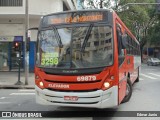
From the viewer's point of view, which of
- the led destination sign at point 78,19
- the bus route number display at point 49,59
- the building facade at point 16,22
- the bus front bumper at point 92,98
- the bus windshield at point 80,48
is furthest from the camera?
the building facade at point 16,22

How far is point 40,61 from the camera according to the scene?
1005cm

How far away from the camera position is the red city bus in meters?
9.23

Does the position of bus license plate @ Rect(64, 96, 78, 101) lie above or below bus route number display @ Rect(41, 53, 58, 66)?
below

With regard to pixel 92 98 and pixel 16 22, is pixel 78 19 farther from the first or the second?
pixel 16 22

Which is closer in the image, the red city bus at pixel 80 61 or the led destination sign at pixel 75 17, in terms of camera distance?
the red city bus at pixel 80 61

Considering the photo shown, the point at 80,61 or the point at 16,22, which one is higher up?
the point at 16,22

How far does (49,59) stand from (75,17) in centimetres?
135

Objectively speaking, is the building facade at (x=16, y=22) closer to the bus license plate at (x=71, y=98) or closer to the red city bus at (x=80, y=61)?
the red city bus at (x=80, y=61)

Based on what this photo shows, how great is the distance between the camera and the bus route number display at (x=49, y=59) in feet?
31.9

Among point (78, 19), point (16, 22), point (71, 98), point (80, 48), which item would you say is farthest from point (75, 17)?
point (16, 22)

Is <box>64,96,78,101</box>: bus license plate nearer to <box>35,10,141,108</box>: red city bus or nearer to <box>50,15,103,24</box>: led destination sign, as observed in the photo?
<box>35,10,141,108</box>: red city bus

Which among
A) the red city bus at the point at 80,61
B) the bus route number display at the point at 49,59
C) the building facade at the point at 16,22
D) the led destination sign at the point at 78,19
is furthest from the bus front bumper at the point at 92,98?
the building facade at the point at 16,22

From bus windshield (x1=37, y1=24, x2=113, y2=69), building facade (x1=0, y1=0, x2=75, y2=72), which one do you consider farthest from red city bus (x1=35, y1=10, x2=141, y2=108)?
building facade (x1=0, y1=0, x2=75, y2=72)

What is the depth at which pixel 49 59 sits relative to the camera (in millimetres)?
9812
